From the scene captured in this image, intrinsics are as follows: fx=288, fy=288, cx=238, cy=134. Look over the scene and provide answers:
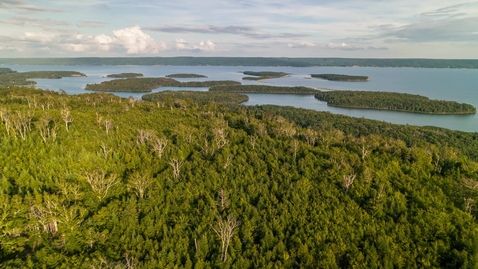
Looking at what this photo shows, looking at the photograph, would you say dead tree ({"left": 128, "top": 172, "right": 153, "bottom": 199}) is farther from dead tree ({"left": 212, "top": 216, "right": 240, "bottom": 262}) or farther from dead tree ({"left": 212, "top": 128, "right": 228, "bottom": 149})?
dead tree ({"left": 212, "top": 128, "right": 228, "bottom": 149})

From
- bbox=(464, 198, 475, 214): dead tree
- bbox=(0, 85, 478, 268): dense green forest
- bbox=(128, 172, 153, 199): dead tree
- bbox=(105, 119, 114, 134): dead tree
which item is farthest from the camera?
bbox=(105, 119, 114, 134): dead tree

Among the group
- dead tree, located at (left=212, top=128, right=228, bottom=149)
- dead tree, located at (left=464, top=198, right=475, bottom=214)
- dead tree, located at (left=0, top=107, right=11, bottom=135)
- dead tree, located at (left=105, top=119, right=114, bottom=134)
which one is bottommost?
dead tree, located at (left=464, top=198, right=475, bottom=214)

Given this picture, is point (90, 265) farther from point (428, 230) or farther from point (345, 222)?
point (428, 230)

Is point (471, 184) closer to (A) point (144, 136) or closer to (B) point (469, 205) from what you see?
(B) point (469, 205)

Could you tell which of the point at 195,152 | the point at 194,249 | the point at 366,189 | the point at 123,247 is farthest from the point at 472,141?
the point at 123,247

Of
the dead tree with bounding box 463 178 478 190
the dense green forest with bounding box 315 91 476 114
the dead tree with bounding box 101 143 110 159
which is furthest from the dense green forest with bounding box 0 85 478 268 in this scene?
the dense green forest with bounding box 315 91 476 114
